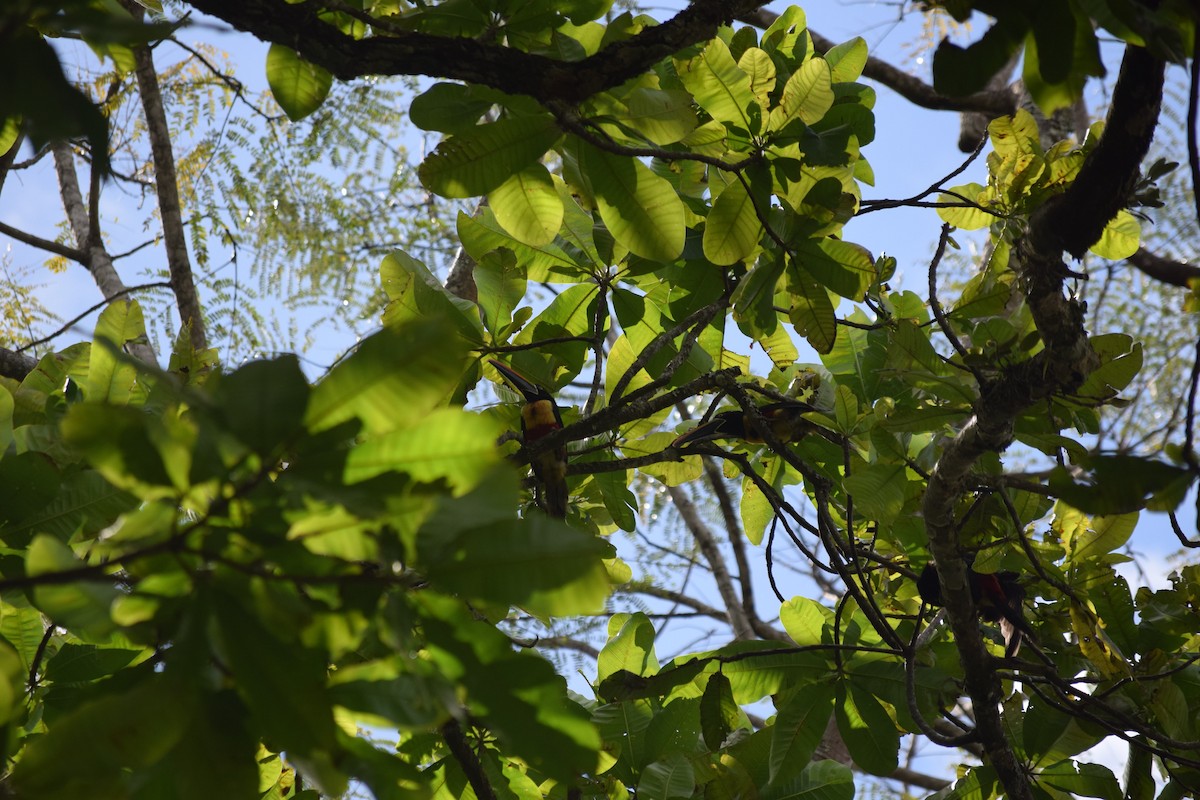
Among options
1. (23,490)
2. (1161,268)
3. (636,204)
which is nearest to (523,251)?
(636,204)

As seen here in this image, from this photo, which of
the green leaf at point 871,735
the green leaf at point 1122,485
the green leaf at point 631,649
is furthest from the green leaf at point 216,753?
the green leaf at point 871,735

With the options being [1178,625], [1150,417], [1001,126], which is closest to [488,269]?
[1001,126]

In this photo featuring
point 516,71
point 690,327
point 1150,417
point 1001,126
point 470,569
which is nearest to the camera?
point 470,569

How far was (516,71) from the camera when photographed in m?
1.64

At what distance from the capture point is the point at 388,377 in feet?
3.10

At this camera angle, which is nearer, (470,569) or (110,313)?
(470,569)

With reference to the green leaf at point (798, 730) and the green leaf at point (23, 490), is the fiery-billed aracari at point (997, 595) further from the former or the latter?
the green leaf at point (23, 490)

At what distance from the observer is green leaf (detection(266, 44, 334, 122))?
1.93 meters

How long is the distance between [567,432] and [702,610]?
3.56 metres

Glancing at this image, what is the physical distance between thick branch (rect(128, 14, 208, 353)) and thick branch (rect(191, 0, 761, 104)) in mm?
2174

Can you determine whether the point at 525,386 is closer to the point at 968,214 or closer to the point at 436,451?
the point at 968,214

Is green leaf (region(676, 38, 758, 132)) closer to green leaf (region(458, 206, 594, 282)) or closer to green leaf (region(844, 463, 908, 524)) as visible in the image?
green leaf (region(458, 206, 594, 282))

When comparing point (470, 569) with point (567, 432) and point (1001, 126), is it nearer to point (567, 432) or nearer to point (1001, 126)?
point (567, 432)

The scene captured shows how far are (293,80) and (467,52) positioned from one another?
1.71 feet
